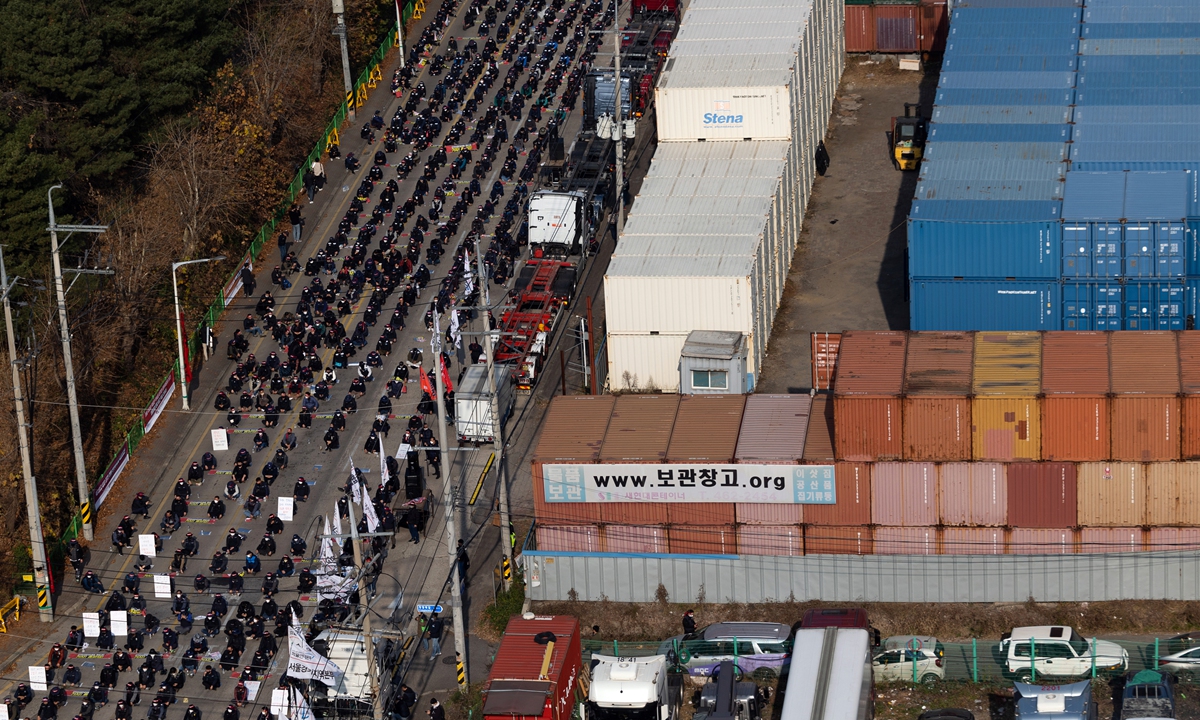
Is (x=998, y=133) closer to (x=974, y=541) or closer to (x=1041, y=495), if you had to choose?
(x=1041, y=495)

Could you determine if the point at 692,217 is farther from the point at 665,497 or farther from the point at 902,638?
the point at 902,638

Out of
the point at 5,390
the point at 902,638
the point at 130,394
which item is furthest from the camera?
the point at 130,394

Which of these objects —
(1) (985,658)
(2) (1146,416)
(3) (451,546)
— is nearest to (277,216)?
(3) (451,546)

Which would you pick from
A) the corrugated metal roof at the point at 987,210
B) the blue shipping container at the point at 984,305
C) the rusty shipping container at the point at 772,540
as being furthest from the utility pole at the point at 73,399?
the corrugated metal roof at the point at 987,210

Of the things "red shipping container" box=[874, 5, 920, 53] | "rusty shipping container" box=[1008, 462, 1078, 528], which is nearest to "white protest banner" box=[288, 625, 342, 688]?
"rusty shipping container" box=[1008, 462, 1078, 528]

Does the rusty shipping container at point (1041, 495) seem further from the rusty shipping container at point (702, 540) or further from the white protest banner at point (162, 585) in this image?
the white protest banner at point (162, 585)

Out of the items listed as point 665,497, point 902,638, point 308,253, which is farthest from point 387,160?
point 902,638

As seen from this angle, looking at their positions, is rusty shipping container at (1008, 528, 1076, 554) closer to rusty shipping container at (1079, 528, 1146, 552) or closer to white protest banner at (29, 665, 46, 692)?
rusty shipping container at (1079, 528, 1146, 552)
